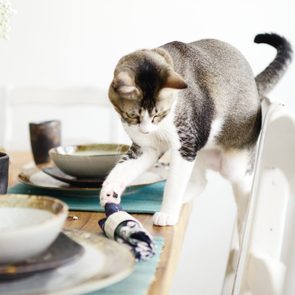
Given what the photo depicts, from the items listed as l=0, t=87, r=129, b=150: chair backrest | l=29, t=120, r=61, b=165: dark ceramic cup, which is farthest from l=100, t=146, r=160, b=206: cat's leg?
l=0, t=87, r=129, b=150: chair backrest

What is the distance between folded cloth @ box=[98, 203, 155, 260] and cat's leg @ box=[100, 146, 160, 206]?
89mm

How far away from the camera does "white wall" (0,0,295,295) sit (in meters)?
2.02

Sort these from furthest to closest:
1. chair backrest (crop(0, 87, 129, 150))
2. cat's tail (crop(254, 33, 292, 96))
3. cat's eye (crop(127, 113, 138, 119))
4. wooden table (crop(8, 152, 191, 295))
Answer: chair backrest (crop(0, 87, 129, 150)), cat's tail (crop(254, 33, 292, 96)), cat's eye (crop(127, 113, 138, 119)), wooden table (crop(8, 152, 191, 295))

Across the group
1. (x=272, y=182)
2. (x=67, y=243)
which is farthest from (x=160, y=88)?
(x=67, y=243)

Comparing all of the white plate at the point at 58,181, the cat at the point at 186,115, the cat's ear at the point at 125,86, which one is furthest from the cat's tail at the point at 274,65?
the cat's ear at the point at 125,86

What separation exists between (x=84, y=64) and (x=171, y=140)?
1.37 m

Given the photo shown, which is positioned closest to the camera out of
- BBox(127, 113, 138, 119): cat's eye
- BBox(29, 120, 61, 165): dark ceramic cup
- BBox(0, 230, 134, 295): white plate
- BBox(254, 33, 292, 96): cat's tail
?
BBox(0, 230, 134, 295): white plate

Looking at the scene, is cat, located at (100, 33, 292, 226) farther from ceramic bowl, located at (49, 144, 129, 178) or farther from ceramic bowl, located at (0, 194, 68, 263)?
ceramic bowl, located at (0, 194, 68, 263)

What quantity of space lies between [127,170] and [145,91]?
13 cm

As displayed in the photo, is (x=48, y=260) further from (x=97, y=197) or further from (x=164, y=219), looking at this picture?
(x=97, y=197)

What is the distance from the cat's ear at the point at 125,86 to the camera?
2.59 ft

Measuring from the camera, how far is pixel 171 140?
2.82ft

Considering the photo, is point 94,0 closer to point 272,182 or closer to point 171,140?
point 171,140

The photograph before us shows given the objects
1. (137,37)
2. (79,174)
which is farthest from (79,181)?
Result: (137,37)
